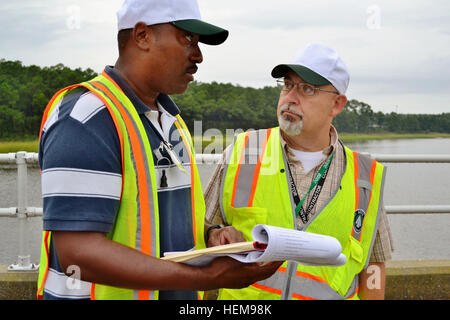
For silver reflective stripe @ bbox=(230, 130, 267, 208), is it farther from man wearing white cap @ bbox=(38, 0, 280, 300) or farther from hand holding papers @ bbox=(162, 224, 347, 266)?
hand holding papers @ bbox=(162, 224, 347, 266)

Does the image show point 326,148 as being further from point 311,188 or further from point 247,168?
point 247,168

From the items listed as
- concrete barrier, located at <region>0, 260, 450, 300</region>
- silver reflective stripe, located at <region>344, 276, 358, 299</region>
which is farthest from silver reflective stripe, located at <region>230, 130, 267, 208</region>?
concrete barrier, located at <region>0, 260, 450, 300</region>

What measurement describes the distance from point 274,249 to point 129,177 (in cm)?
48

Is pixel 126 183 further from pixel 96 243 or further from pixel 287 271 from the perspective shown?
pixel 287 271

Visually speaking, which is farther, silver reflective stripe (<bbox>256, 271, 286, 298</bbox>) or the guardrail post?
the guardrail post

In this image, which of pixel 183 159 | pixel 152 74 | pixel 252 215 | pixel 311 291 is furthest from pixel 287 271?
pixel 152 74

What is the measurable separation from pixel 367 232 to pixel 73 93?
1776mm

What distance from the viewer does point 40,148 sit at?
1.46 m

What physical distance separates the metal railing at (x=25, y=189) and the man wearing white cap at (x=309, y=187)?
58 centimetres

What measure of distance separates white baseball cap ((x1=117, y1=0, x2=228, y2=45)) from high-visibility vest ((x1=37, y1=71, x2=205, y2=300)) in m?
0.22

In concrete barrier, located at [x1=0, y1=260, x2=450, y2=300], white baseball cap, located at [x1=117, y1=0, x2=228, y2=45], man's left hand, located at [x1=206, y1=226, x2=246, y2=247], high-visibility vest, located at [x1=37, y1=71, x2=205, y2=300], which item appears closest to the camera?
high-visibility vest, located at [x1=37, y1=71, x2=205, y2=300]

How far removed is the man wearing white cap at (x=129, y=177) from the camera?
1.26 m

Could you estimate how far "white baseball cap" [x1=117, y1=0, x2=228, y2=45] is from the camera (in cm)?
150

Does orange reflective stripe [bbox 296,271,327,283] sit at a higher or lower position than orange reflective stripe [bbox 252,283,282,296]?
higher
